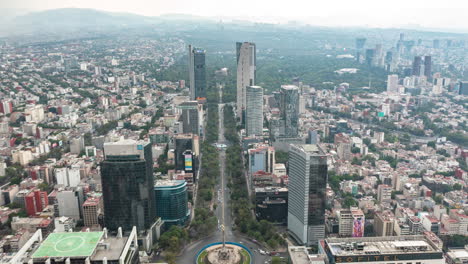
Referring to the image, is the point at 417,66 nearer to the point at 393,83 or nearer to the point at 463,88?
the point at 393,83

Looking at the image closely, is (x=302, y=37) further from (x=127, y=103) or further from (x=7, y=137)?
(x=7, y=137)

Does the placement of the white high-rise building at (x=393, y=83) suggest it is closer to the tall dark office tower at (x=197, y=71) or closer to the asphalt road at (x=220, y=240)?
the tall dark office tower at (x=197, y=71)

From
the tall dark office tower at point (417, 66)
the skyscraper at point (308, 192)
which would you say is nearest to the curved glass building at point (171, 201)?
the skyscraper at point (308, 192)

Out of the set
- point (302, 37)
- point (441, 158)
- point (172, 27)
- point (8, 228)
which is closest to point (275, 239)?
point (8, 228)

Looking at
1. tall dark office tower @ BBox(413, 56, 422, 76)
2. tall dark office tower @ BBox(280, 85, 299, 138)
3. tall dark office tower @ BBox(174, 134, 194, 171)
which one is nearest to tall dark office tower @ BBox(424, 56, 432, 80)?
tall dark office tower @ BBox(413, 56, 422, 76)

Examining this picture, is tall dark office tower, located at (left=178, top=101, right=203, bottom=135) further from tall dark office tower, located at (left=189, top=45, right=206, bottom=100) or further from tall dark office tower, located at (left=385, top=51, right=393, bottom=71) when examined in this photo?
tall dark office tower, located at (left=385, top=51, right=393, bottom=71)

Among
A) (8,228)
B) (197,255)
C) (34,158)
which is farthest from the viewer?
(34,158)
